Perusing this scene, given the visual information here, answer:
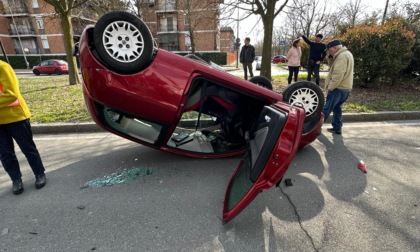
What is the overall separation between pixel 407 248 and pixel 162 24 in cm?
3838

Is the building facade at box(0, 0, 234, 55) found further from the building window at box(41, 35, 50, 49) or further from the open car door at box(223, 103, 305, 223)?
the open car door at box(223, 103, 305, 223)

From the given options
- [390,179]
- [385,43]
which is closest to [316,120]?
[390,179]

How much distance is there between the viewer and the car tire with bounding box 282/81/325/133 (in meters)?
3.54

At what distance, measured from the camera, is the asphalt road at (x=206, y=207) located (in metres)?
1.99

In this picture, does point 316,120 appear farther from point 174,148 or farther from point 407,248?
point 174,148

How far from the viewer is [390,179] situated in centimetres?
288

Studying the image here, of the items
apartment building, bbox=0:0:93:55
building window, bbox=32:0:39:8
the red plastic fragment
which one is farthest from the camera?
apartment building, bbox=0:0:93:55

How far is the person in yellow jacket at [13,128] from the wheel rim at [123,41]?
42.4 inches

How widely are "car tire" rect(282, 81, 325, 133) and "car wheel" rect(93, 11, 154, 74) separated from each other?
2.18 metres

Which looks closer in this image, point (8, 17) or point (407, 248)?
point (407, 248)

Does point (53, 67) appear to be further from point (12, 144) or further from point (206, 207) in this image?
point (206, 207)

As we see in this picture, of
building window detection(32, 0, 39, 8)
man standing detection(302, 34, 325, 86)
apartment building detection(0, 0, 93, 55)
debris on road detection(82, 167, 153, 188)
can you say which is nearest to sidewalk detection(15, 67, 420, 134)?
debris on road detection(82, 167, 153, 188)

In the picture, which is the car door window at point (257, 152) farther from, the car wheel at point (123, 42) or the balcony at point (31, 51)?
the balcony at point (31, 51)

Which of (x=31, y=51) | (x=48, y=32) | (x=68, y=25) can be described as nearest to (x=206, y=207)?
(x=68, y=25)
